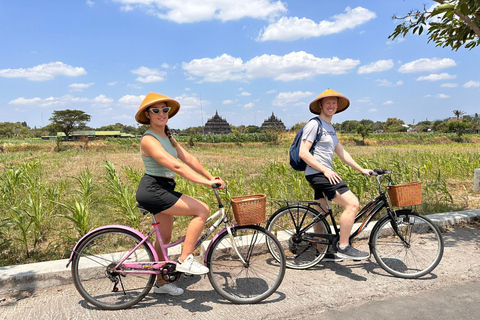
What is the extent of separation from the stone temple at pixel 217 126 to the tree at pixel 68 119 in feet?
143

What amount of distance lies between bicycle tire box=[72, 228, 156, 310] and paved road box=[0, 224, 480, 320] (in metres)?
0.09

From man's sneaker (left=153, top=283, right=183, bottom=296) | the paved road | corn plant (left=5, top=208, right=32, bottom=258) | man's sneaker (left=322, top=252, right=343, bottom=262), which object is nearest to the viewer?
the paved road

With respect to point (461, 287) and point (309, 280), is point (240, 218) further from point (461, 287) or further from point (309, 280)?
point (461, 287)

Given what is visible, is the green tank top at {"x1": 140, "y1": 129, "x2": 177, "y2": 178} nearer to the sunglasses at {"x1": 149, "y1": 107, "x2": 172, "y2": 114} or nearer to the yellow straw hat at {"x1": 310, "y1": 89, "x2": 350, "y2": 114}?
the sunglasses at {"x1": 149, "y1": 107, "x2": 172, "y2": 114}

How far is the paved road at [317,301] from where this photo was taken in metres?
2.47

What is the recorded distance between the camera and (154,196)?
2.53m

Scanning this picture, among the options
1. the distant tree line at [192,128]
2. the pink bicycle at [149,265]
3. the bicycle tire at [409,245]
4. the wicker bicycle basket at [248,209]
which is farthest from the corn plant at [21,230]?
the distant tree line at [192,128]

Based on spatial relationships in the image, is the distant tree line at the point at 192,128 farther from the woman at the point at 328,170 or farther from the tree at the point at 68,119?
the woman at the point at 328,170

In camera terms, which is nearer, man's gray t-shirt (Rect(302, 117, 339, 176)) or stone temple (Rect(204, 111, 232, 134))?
man's gray t-shirt (Rect(302, 117, 339, 176))

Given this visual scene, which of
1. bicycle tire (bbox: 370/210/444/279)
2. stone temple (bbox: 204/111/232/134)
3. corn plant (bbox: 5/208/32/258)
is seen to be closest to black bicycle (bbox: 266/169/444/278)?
bicycle tire (bbox: 370/210/444/279)

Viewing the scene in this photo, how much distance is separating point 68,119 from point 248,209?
79.5 metres

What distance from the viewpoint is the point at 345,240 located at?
317 centimetres

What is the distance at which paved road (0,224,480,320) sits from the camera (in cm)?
247

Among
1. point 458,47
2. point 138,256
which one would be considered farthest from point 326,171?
point 458,47
